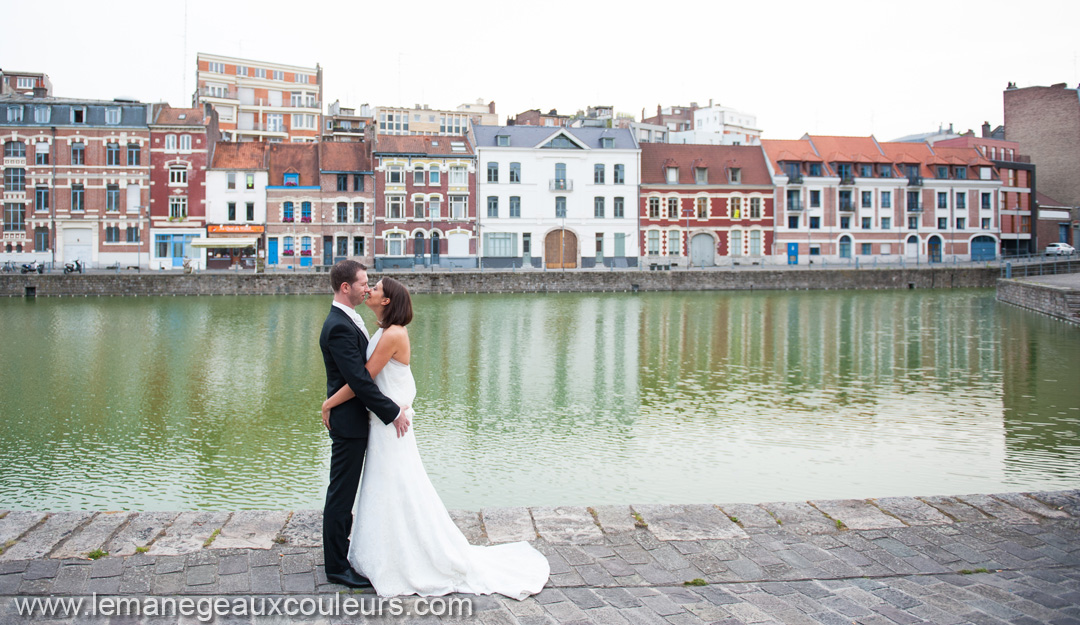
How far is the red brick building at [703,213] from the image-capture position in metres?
56.1

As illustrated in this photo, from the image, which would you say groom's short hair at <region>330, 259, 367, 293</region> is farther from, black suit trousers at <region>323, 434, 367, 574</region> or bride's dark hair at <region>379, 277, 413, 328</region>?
black suit trousers at <region>323, 434, 367, 574</region>

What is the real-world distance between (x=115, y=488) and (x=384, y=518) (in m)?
5.76

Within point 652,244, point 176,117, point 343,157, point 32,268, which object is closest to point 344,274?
point 32,268

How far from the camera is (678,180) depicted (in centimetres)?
5694

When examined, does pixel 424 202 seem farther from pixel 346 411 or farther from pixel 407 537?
pixel 407 537

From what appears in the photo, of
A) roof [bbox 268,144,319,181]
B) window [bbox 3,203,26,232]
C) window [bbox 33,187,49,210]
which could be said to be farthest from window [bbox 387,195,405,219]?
window [bbox 3,203,26,232]

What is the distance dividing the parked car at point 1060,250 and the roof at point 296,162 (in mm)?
51132

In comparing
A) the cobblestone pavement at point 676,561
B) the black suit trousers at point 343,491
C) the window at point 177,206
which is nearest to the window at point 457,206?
the window at point 177,206

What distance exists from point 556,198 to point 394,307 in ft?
167

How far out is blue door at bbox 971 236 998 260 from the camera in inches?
2347

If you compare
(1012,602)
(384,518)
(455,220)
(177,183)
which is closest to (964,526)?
(1012,602)

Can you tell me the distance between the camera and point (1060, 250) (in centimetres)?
6147

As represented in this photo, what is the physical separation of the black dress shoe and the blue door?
208 ft

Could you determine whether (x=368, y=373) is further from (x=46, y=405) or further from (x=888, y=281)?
(x=888, y=281)
